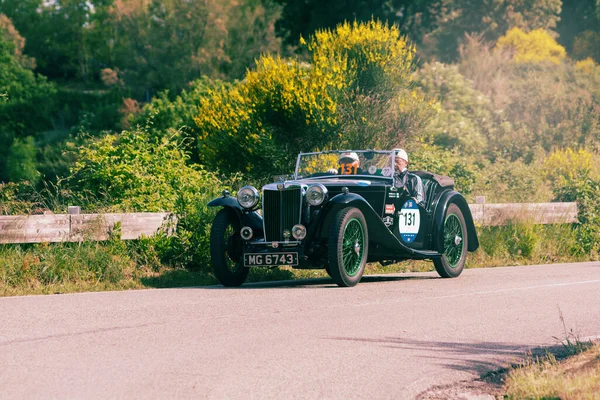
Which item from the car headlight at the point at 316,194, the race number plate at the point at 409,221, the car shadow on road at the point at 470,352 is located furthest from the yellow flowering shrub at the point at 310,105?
the car shadow on road at the point at 470,352

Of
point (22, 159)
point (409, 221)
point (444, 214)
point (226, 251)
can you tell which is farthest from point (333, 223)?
point (22, 159)

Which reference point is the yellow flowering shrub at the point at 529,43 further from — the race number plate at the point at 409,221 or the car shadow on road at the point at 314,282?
the race number plate at the point at 409,221

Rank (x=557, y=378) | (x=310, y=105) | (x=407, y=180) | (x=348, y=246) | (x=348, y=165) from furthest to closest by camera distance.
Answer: (x=310, y=105) < (x=348, y=165) < (x=407, y=180) < (x=348, y=246) < (x=557, y=378)

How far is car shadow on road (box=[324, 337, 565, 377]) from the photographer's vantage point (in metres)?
6.91

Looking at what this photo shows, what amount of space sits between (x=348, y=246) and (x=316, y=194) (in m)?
0.74

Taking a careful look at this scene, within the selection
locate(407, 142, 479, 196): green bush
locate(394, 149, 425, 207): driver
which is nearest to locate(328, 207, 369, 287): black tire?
locate(394, 149, 425, 207): driver

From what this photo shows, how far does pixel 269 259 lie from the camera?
12.0 meters

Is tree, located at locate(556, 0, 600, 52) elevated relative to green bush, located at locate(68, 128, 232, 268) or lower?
elevated

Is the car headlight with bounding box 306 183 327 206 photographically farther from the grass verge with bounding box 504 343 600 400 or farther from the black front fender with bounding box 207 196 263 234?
the grass verge with bounding box 504 343 600 400

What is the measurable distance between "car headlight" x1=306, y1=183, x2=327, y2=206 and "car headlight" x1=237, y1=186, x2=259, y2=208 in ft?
2.85

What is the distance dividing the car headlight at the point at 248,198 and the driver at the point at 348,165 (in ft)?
4.76

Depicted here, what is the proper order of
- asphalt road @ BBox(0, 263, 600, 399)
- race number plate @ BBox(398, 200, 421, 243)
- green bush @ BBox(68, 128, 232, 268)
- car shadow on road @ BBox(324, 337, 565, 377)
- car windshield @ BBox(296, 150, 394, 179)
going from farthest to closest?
1. green bush @ BBox(68, 128, 232, 268)
2. car windshield @ BBox(296, 150, 394, 179)
3. race number plate @ BBox(398, 200, 421, 243)
4. car shadow on road @ BBox(324, 337, 565, 377)
5. asphalt road @ BBox(0, 263, 600, 399)

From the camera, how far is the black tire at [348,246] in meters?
11.7

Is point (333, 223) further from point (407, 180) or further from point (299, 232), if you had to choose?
point (407, 180)
